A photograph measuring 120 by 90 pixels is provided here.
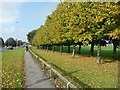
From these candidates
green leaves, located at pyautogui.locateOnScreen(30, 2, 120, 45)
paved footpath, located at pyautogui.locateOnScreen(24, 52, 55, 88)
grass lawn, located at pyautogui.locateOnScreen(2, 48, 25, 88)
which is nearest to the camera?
paved footpath, located at pyautogui.locateOnScreen(24, 52, 55, 88)

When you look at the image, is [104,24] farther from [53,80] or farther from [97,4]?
[53,80]

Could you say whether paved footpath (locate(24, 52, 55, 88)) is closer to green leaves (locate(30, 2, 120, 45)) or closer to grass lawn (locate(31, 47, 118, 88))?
grass lawn (locate(31, 47, 118, 88))

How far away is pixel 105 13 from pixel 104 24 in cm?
115

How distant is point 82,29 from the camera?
10.1 meters

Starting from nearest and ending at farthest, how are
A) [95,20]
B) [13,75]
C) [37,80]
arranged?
[37,80]
[13,75]
[95,20]

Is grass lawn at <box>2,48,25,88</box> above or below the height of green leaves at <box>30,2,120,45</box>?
below

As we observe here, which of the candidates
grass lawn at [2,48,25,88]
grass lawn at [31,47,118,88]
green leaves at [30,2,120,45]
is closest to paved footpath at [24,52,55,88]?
grass lawn at [2,48,25,88]

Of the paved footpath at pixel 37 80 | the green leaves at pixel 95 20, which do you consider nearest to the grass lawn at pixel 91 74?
the paved footpath at pixel 37 80

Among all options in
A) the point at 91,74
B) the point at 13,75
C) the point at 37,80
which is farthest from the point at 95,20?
the point at 13,75

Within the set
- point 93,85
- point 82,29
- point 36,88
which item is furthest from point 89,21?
point 36,88

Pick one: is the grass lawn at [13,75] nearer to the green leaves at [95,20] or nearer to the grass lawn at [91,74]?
the grass lawn at [91,74]

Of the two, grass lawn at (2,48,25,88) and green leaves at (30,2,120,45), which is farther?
green leaves at (30,2,120,45)

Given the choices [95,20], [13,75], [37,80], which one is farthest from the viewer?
[95,20]

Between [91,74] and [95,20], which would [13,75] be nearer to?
[91,74]
